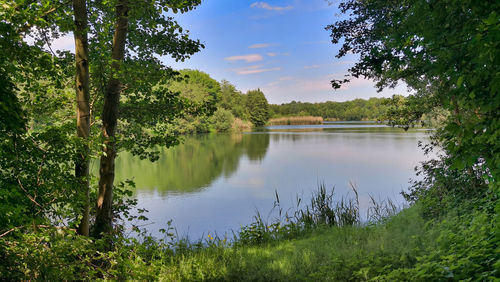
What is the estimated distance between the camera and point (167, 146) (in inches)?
171

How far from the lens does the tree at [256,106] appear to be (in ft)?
254

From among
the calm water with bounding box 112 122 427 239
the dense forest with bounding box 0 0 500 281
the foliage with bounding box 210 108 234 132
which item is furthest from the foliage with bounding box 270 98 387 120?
the dense forest with bounding box 0 0 500 281

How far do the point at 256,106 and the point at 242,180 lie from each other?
209ft

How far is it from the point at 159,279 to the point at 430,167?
20.0ft

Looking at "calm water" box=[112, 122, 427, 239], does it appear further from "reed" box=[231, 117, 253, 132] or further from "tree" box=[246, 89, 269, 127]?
"tree" box=[246, 89, 269, 127]

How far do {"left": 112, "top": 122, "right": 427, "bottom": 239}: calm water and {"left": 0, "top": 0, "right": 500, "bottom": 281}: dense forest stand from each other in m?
2.19

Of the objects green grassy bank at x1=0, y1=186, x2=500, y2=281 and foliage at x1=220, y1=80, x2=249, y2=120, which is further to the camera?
foliage at x1=220, y1=80, x2=249, y2=120

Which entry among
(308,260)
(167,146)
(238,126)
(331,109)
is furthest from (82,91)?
(331,109)

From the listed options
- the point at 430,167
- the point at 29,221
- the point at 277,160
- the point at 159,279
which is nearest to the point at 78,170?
the point at 29,221

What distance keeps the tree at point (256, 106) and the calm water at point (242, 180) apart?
A: 54.2 metres

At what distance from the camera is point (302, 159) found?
812 inches

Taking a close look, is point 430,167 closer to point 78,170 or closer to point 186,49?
point 186,49

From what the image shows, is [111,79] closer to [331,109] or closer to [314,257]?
[314,257]

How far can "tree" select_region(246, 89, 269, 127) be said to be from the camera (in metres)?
77.4
